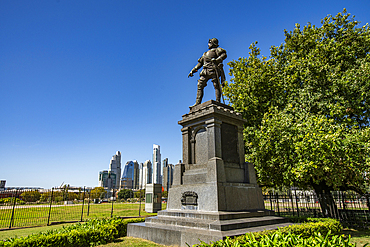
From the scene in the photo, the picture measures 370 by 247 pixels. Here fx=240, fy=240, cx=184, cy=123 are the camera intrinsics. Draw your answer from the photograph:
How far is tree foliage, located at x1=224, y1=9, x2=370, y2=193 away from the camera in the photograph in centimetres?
1328

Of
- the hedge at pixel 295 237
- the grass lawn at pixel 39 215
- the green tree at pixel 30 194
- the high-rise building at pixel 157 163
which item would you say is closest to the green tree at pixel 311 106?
the hedge at pixel 295 237

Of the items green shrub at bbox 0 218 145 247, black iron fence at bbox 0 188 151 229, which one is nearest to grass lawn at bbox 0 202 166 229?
black iron fence at bbox 0 188 151 229

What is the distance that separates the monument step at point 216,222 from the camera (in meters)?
7.45

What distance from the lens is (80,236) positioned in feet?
25.2

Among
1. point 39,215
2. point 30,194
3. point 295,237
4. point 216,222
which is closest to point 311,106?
point 216,222

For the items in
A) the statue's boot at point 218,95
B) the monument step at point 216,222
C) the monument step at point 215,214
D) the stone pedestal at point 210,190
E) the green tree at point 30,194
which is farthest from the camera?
the green tree at point 30,194

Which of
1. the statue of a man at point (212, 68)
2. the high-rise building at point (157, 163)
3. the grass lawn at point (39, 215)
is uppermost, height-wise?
the high-rise building at point (157, 163)

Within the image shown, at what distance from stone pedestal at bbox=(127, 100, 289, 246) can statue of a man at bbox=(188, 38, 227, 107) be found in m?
1.06

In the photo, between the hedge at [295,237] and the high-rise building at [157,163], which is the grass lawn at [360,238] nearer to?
the hedge at [295,237]

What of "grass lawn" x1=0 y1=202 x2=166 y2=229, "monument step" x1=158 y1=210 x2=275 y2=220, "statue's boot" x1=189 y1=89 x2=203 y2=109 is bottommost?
"grass lawn" x1=0 y1=202 x2=166 y2=229

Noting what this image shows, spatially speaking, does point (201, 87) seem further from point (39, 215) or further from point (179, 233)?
point (39, 215)

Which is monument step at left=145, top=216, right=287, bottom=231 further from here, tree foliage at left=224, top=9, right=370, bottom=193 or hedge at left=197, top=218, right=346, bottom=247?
Result: tree foliage at left=224, top=9, right=370, bottom=193

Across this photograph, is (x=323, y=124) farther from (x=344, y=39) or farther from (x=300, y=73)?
(x=344, y=39)

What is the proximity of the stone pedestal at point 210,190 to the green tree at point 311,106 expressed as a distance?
5.21 meters
